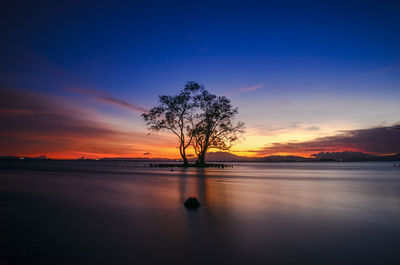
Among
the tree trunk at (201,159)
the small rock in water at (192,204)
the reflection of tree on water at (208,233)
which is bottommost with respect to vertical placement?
the reflection of tree on water at (208,233)

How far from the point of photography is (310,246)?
4777mm

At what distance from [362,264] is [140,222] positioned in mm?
5226

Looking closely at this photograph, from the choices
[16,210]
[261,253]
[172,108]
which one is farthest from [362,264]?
[172,108]

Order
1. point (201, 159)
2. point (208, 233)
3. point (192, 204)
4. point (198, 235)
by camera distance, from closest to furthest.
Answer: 1. point (198, 235)
2. point (208, 233)
3. point (192, 204)
4. point (201, 159)

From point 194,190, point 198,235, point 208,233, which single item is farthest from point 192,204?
point 194,190

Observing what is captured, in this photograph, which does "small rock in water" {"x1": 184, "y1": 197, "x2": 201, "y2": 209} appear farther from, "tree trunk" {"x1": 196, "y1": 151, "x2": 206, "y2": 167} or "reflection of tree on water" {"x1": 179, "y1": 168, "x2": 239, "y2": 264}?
"tree trunk" {"x1": 196, "y1": 151, "x2": 206, "y2": 167}

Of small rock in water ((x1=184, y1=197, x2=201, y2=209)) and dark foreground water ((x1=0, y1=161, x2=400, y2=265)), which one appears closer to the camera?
dark foreground water ((x1=0, y1=161, x2=400, y2=265))

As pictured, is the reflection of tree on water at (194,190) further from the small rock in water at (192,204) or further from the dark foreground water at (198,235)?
the dark foreground water at (198,235)

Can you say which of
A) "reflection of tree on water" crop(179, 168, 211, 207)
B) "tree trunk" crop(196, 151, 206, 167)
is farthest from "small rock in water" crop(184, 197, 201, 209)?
"tree trunk" crop(196, 151, 206, 167)

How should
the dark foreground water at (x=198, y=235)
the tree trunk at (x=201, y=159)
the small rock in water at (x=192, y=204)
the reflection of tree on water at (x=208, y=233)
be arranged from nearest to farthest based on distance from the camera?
the dark foreground water at (x=198, y=235) < the reflection of tree on water at (x=208, y=233) < the small rock in water at (x=192, y=204) < the tree trunk at (x=201, y=159)

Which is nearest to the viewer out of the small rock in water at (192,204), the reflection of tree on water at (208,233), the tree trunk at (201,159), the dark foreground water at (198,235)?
the dark foreground water at (198,235)

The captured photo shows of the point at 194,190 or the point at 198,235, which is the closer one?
the point at 198,235

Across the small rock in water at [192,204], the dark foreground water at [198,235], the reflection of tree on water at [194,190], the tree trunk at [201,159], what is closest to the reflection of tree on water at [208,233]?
the dark foreground water at [198,235]

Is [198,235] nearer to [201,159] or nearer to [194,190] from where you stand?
[194,190]
